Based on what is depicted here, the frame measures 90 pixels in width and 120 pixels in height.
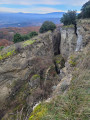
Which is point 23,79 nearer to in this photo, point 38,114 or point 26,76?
point 26,76

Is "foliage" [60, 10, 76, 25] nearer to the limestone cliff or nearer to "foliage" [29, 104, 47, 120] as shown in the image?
the limestone cliff

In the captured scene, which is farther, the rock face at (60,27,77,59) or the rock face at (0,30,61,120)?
the rock face at (60,27,77,59)

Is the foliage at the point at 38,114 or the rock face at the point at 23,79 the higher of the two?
the foliage at the point at 38,114

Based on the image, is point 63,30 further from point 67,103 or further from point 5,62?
point 67,103

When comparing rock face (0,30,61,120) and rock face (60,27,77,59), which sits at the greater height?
rock face (60,27,77,59)

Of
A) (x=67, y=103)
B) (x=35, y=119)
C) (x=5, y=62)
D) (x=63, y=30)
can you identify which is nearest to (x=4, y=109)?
(x=5, y=62)

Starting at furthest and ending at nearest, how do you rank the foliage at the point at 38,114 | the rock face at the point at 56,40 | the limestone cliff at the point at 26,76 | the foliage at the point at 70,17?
1. the rock face at the point at 56,40
2. the foliage at the point at 70,17
3. the limestone cliff at the point at 26,76
4. the foliage at the point at 38,114

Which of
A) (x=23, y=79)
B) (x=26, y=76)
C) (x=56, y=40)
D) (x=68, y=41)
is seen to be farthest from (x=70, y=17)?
(x=23, y=79)

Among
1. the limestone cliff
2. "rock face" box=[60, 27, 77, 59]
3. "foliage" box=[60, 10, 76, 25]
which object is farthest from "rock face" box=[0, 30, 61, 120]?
"foliage" box=[60, 10, 76, 25]

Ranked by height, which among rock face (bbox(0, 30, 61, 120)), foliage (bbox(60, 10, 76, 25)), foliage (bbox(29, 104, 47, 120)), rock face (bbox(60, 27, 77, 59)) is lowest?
rock face (bbox(0, 30, 61, 120))

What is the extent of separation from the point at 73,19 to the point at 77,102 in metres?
16.1

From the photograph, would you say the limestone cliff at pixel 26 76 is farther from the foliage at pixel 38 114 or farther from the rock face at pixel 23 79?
the foliage at pixel 38 114

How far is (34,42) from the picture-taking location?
13.5 m

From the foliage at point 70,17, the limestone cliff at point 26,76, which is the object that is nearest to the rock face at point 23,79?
the limestone cliff at point 26,76
